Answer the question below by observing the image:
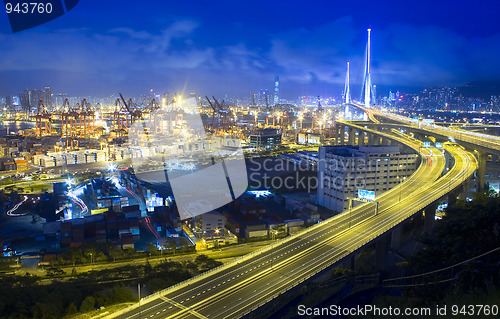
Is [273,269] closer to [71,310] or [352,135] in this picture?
[71,310]

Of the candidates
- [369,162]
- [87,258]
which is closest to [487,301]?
[87,258]

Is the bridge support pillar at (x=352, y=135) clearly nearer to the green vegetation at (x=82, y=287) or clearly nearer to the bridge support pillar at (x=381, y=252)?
the bridge support pillar at (x=381, y=252)

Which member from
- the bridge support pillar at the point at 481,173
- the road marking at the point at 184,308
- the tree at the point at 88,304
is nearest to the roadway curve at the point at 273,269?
the road marking at the point at 184,308

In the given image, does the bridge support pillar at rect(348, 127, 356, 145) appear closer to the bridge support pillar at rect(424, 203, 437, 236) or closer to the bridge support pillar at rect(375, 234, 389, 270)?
the bridge support pillar at rect(424, 203, 437, 236)

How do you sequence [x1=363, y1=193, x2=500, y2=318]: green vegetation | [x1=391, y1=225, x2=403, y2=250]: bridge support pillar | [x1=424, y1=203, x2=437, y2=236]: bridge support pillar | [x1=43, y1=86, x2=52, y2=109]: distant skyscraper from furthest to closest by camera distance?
1. [x1=43, y1=86, x2=52, y2=109]: distant skyscraper
2. [x1=424, y1=203, x2=437, y2=236]: bridge support pillar
3. [x1=391, y1=225, x2=403, y2=250]: bridge support pillar
4. [x1=363, y1=193, x2=500, y2=318]: green vegetation

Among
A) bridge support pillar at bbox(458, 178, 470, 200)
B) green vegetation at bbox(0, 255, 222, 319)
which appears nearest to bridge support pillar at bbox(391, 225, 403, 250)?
bridge support pillar at bbox(458, 178, 470, 200)

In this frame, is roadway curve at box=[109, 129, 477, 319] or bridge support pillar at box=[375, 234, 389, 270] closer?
roadway curve at box=[109, 129, 477, 319]

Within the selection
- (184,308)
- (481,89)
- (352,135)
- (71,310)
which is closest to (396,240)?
(184,308)
